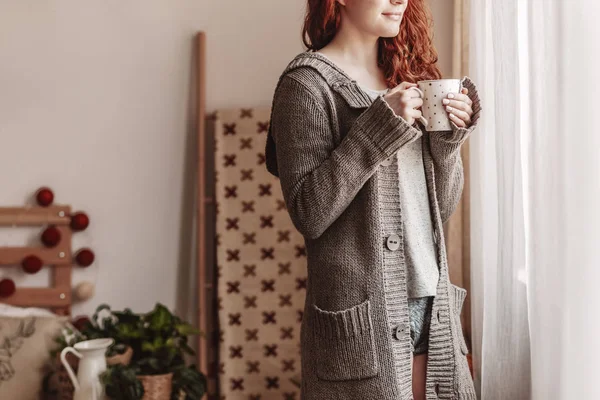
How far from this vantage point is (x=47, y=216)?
274cm

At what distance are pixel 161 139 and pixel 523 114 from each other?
1658 mm

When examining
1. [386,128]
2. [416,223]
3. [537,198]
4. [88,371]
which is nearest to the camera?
[386,128]

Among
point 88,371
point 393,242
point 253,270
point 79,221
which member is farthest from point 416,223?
point 79,221

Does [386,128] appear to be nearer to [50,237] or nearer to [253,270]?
[253,270]

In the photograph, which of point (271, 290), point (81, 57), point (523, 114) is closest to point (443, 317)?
point (523, 114)

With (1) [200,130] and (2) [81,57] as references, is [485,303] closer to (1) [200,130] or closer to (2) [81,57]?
(1) [200,130]

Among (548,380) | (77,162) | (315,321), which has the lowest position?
(548,380)

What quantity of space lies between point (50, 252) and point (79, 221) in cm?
16

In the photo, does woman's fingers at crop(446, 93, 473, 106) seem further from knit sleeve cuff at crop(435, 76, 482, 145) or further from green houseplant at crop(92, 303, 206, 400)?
green houseplant at crop(92, 303, 206, 400)

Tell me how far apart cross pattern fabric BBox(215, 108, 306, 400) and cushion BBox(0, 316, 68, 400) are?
63 centimetres

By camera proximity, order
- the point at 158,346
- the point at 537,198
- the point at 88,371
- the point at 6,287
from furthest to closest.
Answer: the point at 6,287 → the point at 158,346 → the point at 88,371 → the point at 537,198

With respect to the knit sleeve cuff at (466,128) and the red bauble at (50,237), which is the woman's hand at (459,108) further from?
the red bauble at (50,237)

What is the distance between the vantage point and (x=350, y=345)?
1.05 m

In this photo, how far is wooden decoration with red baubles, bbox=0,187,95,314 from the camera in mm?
2715
